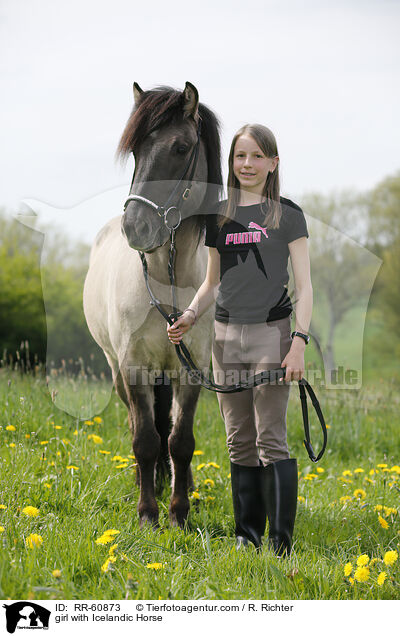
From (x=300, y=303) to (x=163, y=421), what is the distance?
153 centimetres

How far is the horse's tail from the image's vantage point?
3.35 metres

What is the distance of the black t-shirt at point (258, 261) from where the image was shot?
2.28 meters

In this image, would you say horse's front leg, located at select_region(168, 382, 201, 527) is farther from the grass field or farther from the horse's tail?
the horse's tail

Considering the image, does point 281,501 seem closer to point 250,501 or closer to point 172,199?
point 250,501

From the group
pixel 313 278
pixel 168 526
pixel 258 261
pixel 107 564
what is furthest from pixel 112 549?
pixel 313 278

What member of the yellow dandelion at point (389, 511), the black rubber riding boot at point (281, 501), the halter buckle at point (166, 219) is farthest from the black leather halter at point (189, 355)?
the yellow dandelion at point (389, 511)

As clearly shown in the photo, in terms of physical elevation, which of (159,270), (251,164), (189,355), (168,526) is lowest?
(168,526)

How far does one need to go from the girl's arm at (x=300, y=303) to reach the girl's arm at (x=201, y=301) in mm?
389

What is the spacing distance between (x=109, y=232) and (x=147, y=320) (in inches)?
67.7

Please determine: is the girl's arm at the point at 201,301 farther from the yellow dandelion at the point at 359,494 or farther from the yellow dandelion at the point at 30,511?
the yellow dandelion at the point at 359,494

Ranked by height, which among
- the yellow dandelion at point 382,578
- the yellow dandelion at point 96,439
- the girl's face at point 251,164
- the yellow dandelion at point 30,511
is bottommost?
the yellow dandelion at point 382,578

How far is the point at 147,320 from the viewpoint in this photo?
2.77 metres

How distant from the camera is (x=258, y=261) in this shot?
2.30m

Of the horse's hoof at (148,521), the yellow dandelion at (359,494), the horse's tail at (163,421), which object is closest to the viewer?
the horse's hoof at (148,521)
